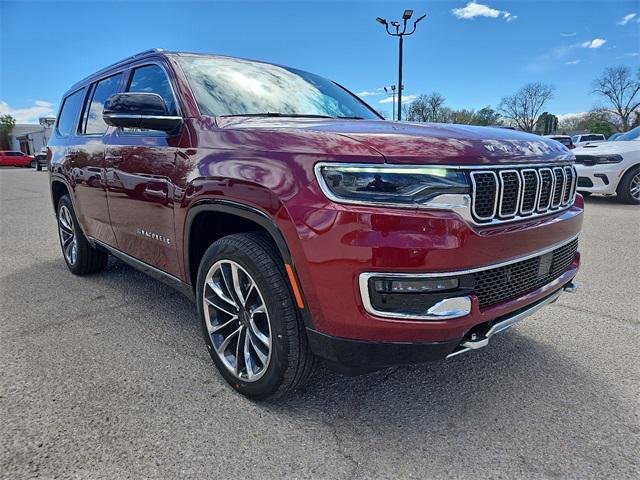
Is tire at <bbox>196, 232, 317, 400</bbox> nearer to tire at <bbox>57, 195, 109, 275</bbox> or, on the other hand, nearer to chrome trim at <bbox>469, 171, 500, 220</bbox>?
chrome trim at <bbox>469, 171, 500, 220</bbox>

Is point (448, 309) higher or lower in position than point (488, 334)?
higher

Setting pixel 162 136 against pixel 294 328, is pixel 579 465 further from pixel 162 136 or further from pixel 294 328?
pixel 162 136

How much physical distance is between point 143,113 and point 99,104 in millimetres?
1743

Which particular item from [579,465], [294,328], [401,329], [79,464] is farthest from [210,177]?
[579,465]

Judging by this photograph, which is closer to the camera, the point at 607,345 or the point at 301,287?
the point at 301,287

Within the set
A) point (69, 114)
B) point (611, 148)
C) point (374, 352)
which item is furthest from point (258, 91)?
point (611, 148)

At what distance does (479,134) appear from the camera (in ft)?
6.98

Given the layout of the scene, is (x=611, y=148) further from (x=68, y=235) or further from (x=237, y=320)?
(x=68, y=235)

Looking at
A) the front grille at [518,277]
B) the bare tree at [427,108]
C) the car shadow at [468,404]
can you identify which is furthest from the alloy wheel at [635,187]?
the bare tree at [427,108]

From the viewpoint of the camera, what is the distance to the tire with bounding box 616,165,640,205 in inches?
360

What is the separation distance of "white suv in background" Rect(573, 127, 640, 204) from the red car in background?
2003 inches

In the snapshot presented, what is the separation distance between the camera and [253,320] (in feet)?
7.54

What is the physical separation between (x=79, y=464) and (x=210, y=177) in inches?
54.8

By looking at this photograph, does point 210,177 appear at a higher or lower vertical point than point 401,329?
higher
